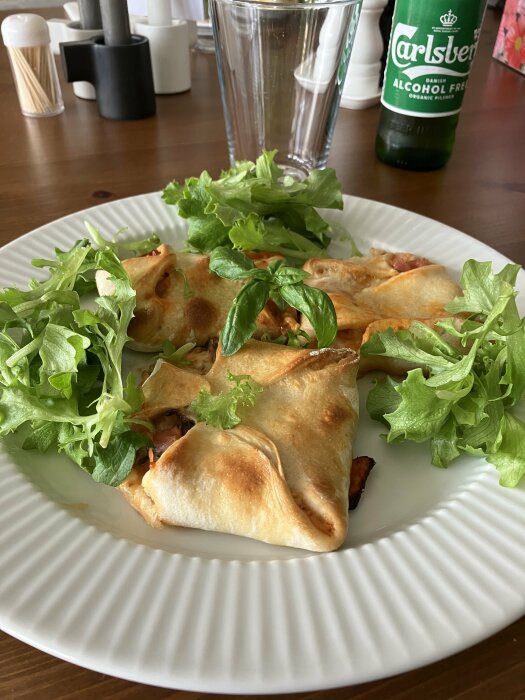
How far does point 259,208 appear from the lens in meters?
1.38

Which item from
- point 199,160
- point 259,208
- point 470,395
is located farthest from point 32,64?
point 470,395

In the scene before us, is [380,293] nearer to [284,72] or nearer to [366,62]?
[284,72]

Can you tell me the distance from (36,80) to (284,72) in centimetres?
90

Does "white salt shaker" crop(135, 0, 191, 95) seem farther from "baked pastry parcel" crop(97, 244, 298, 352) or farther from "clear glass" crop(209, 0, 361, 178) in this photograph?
"baked pastry parcel" crop(97, 244, 298, 352)

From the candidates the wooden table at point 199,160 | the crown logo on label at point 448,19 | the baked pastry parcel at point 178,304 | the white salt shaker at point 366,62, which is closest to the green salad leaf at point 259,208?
the baked pastry parcel at point 178,304

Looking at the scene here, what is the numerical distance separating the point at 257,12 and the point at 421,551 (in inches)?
50.7

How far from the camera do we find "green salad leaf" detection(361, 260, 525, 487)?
2.96ft

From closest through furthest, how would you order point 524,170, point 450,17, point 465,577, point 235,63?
point 465,577
point 450,17
point 235,63
point 524,170

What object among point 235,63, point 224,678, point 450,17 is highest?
point 450,17

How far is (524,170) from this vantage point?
189 cm

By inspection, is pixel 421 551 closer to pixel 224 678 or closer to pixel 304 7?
pixel 224 678

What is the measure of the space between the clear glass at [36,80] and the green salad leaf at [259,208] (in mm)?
846

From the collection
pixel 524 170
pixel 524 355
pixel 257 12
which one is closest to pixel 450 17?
pixel 257 12

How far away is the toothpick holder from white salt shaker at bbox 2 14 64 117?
0.07 metres
